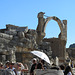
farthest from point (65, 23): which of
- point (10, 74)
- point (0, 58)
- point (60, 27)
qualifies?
point (10, 74)

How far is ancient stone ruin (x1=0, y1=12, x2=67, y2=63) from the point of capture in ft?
75.0

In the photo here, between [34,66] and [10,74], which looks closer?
[10,74]

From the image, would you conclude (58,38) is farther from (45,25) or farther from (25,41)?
(25,41)

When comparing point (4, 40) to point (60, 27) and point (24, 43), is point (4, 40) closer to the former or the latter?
point (24, 43)

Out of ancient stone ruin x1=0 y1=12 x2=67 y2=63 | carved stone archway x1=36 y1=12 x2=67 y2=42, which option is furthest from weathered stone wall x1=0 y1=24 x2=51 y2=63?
carved stone archway x1=36 y1=12 x2=67 y2=42

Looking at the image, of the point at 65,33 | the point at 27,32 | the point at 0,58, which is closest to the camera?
the point at 0,58

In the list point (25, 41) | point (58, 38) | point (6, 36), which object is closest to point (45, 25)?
point (58, 38)

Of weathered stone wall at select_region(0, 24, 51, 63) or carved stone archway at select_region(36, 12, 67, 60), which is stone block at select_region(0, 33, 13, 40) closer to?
weathered stone wall at select_region(0, 24, 51, 63)

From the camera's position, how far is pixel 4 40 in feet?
80.9

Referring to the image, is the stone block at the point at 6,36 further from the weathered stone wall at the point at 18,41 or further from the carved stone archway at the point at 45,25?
the carved stone archway at the point at 45,25

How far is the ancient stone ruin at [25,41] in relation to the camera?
75.0 ft

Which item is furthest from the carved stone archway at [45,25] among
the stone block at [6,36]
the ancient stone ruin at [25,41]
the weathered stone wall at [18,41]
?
the stone block at [6,36]

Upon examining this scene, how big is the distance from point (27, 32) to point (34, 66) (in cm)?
2212

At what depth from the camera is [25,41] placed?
27.6 m
